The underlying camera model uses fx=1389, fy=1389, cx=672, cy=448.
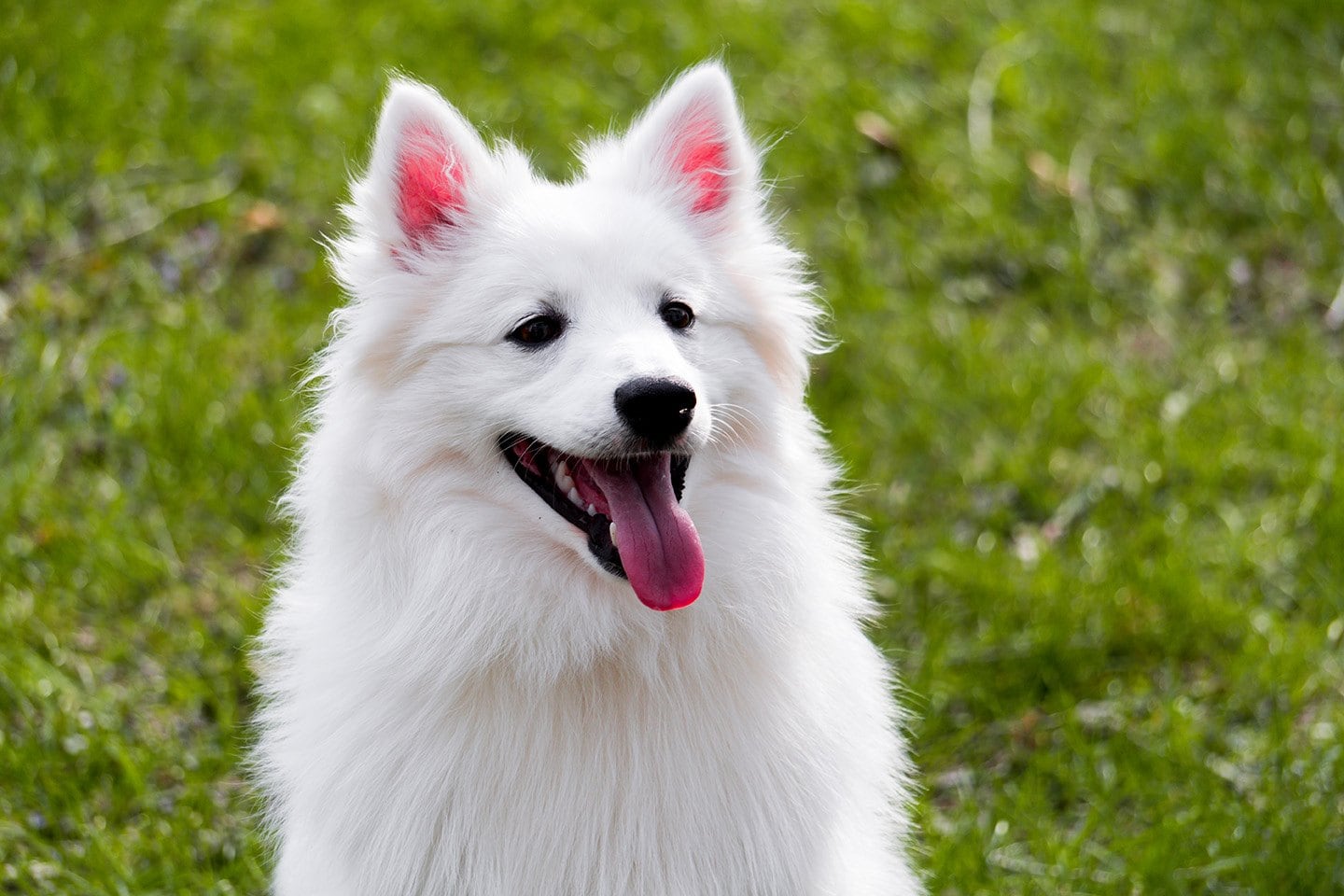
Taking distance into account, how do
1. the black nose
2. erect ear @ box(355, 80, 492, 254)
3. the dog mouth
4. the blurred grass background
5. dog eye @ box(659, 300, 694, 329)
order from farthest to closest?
1. the blurred grass background
2. dog eye @ box(659, 300, 694, 329)
3. erect ear @ box(355, 80, 492, 254)
4. the dog mouth
5. the black nose

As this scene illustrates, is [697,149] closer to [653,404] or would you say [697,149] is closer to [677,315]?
[677,315]

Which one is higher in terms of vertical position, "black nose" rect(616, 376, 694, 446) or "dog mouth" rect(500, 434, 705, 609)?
"black nose" rect(616, 376, 694, 446)

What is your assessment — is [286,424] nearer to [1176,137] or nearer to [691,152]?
[691,152]

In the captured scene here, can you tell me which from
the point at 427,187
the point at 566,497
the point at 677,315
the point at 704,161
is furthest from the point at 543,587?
the point at 704,161

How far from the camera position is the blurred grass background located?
13.6 feet

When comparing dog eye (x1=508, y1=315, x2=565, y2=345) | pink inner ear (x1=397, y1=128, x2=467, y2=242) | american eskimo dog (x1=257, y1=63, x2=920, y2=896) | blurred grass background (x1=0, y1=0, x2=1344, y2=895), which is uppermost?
pink inner ear (x1=397, y1=128, x2=467, y2=242)

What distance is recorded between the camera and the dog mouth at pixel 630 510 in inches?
115

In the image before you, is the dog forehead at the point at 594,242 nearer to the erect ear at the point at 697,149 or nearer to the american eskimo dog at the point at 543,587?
the american eskimo dog at the point at 543,587

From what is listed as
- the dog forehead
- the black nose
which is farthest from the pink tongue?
the dog forehead

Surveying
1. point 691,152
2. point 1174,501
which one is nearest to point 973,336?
point 1174,501

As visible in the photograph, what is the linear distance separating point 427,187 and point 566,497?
0.79 metres

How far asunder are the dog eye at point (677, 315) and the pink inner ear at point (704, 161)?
11.8 inches

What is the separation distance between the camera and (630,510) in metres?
3.01

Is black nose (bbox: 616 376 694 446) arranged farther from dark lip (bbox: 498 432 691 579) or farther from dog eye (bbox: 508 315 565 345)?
dog eye (bbox: 508 315 565 345)
